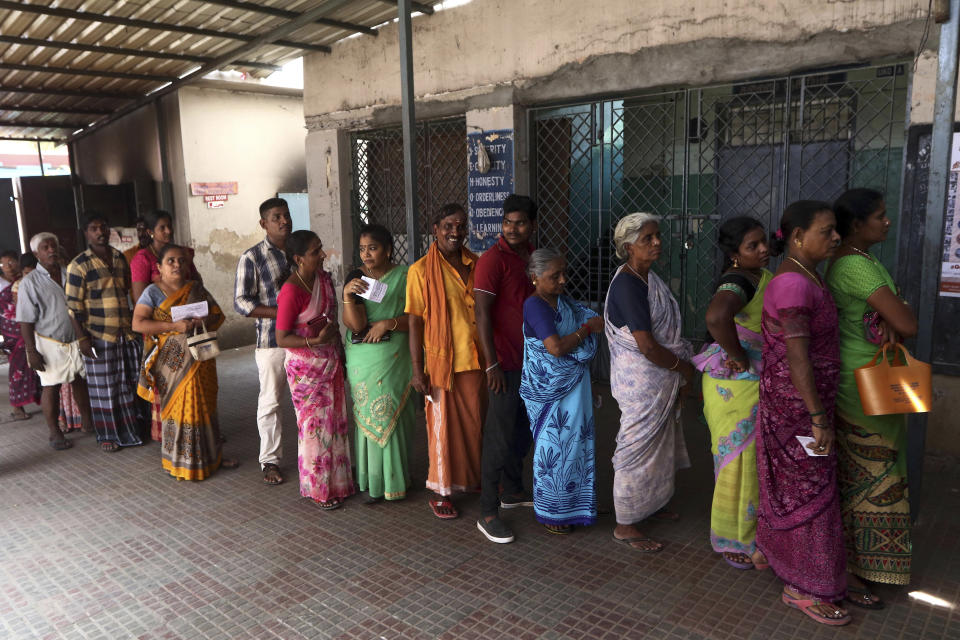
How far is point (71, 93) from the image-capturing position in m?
8.08

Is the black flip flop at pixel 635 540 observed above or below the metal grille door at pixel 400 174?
below

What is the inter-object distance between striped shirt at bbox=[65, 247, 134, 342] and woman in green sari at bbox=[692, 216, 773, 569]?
4.09 m

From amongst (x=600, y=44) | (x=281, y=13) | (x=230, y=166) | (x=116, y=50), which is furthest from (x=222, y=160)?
(x=600, y=44)

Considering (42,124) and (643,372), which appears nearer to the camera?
(643,372)

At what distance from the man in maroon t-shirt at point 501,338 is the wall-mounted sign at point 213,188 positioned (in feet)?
20.8

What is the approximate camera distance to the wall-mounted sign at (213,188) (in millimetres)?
8453

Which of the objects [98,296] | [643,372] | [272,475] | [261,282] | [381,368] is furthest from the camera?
[98,296]

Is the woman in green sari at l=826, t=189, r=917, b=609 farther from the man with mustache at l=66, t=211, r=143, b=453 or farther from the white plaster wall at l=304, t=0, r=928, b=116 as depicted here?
the man with mustache at l=66, t=211, r=143, b=453

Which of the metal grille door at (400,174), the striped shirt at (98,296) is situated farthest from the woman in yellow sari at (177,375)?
the metal grille door at (400,174)

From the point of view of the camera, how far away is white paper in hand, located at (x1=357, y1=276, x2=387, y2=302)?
3.40 metres

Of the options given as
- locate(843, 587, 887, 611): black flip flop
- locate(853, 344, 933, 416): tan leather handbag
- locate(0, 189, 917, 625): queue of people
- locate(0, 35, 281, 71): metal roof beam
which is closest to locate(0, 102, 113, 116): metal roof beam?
locate(0, 35, 281, 71): metal roof beam

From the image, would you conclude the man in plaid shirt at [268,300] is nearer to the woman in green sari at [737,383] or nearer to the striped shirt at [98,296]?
the striped shirt at [98,296]

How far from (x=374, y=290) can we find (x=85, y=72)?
589 cm

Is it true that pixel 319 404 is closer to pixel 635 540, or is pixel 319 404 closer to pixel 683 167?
pixel 635 540
